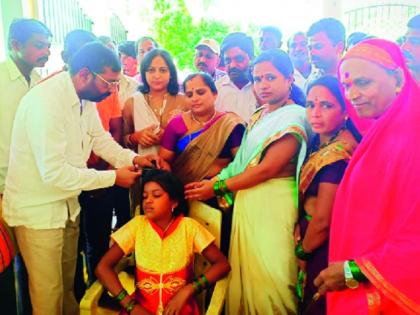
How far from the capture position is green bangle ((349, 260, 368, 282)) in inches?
55.6

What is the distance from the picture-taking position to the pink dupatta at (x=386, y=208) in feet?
4.31

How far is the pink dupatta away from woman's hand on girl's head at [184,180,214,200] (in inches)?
35.0

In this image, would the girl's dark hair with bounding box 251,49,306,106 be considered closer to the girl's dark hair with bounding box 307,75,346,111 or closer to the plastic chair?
the girl's dark hair with bounding box 307,75,346,111

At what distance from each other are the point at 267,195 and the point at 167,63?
1.35 m

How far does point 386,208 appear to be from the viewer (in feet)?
4.54

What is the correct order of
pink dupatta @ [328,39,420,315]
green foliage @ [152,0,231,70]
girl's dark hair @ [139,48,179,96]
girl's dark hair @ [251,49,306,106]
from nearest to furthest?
pink dupatta @ [328,39,420,315] < girl's dark hair @ [251,49,306,106] < girl's dark hair @ [139,48,179,96] < green foliage @ [152,0,231,70]

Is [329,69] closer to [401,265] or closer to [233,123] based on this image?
[233,123]

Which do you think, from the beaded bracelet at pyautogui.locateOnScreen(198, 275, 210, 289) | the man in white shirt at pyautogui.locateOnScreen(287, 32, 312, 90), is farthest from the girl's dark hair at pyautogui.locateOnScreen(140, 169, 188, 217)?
the man in white shirt at pyautogui.locateOnScreen(287, 32, 312, 90)

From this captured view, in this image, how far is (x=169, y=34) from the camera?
900 cm

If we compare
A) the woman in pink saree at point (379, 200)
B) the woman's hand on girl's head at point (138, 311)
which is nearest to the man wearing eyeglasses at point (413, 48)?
the woman in pink saree at point (379, 200)

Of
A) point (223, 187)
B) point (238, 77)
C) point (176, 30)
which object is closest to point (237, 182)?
point (223, 187)

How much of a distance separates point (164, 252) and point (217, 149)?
0.71 m

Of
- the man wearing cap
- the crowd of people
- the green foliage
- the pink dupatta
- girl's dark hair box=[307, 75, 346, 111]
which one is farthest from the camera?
the green foliage

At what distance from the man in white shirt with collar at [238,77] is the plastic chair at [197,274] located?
1.24 meters
